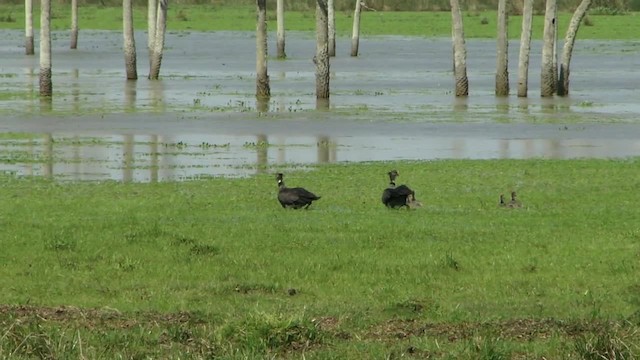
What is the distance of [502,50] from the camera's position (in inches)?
1606

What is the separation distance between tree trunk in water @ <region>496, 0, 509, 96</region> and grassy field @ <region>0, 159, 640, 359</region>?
18346 mm

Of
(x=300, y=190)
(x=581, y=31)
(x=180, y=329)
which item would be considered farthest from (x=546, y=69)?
(x=581, y=31)

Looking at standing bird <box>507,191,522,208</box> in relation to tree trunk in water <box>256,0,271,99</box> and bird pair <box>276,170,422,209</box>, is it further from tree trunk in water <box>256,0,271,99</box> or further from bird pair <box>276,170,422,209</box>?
tree trunk in water <box>256,0,271,99</box>

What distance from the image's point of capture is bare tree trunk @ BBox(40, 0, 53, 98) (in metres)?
39.9

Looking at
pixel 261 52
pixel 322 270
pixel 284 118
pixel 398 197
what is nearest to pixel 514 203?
pixel 398 197

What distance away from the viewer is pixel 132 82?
1919 inches

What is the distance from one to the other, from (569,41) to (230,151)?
1556 cm

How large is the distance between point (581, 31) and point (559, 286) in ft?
241

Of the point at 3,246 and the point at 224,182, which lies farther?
the point at 224,182

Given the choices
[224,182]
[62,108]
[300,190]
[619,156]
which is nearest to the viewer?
→ [300,190]

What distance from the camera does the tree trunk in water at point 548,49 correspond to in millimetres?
39844

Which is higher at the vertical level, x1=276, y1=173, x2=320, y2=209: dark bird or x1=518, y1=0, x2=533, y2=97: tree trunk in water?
x1=518, y1=0, x2=533, y2=97: tree trunk in water

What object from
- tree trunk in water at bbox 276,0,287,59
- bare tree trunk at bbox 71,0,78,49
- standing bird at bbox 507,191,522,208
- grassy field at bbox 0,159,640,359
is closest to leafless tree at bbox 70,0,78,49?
bare tree trunk at bbox 71,0,78,49

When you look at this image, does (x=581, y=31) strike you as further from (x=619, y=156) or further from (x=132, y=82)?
(x=619, y=156)
